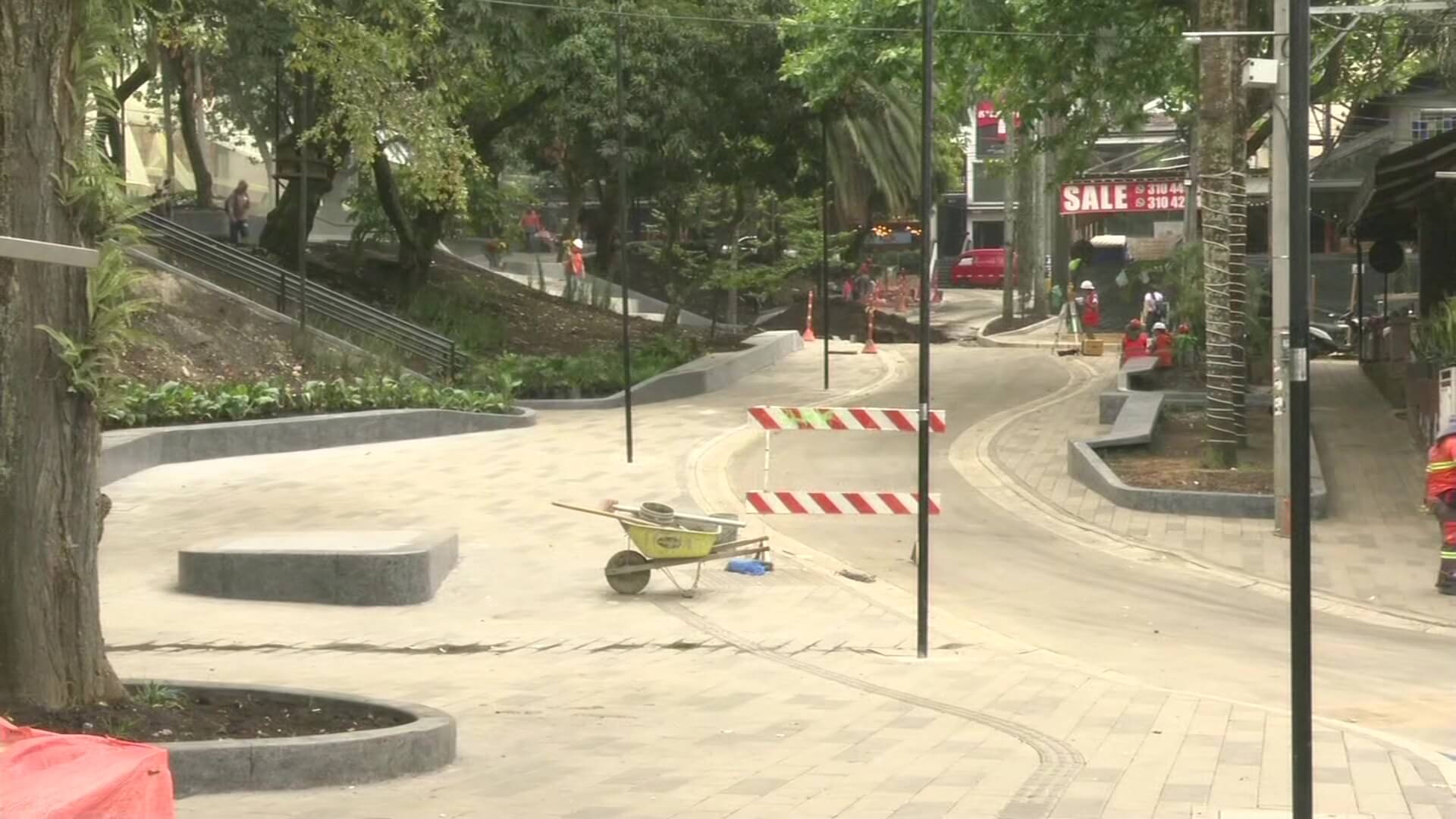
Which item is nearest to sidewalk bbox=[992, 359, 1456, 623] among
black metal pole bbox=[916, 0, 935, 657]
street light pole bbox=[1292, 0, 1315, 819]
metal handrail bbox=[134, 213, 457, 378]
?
black metal pole bbox=[916, 0, 935, 657]

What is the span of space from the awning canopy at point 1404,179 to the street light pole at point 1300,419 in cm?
1626

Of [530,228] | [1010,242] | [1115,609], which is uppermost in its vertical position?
[530,228]

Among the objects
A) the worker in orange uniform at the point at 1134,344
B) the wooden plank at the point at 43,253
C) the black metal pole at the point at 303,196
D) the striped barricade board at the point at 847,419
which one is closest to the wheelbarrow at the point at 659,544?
the striped barricade board at the point at 847,419

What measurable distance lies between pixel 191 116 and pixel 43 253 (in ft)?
98.2

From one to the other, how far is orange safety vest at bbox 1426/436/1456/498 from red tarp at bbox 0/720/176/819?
11.2m

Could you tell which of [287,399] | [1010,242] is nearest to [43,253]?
[287,399]

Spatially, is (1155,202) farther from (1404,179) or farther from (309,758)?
(309,758)

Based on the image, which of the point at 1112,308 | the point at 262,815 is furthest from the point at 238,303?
the point at 1112,308

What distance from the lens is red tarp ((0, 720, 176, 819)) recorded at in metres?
3.59

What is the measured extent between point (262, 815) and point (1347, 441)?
57.7 ft

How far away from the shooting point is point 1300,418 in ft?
18.5

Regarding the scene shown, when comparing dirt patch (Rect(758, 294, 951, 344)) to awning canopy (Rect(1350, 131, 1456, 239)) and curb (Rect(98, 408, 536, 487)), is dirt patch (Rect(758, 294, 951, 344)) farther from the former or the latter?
curb (Rect(98, 408, 536, 487))

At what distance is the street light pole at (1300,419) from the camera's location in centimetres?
559

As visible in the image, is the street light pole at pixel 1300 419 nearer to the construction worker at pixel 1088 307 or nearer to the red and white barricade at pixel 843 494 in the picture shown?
the red and white barricade at pixel 843 494
